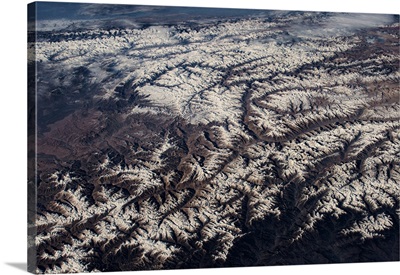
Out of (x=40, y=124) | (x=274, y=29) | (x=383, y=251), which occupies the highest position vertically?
(x=274, y=29)

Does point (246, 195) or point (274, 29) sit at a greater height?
point (274, 29)

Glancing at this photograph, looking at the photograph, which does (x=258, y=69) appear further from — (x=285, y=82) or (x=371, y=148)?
(x=371, y=148)

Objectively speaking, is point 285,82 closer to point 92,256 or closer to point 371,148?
point 371,148

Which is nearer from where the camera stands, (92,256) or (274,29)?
(92,256)

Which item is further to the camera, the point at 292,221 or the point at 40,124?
the point at 292,221

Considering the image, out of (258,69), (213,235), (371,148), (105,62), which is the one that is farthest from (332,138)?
(105,62)

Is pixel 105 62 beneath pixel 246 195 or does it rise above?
above

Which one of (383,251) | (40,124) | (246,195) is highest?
(40,124)

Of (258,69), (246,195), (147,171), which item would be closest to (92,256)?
(147,171)
